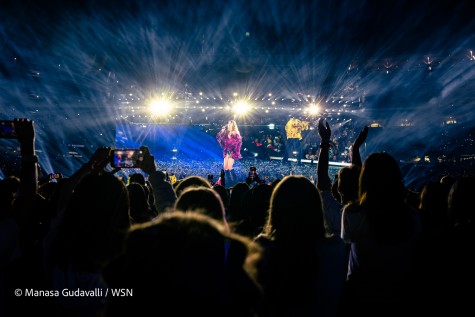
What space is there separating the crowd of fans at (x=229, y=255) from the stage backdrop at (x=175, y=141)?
26.8m

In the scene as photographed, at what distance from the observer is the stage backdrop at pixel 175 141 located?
29.0 m

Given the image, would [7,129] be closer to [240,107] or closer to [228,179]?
[228,179]

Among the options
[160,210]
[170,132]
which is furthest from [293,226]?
[170,132]

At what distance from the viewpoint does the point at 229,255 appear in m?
1.19

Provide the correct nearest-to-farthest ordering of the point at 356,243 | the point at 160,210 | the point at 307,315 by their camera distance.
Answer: the point at 307,315 → the point at 356,243 → the point at 160,210

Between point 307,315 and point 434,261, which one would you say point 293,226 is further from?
point 434,261

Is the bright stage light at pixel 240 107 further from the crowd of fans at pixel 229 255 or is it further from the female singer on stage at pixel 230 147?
the crowd of fans at pixel 229 255

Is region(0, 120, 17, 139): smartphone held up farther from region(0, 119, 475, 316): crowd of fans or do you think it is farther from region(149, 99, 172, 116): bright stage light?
region(149, 99, 172, 116): bright stage light

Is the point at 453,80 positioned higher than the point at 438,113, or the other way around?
the point at 453,80

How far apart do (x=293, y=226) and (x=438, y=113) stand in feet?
67.9

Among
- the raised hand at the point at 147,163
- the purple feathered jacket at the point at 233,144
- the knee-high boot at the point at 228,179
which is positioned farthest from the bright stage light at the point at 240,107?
the raised hand at the point at 147,163

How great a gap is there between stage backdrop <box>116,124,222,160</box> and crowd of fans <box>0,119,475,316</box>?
26756 millimetres

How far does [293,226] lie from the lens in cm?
175

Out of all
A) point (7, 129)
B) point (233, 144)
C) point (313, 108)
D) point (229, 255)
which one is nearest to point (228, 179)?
point (233, 144)
